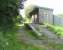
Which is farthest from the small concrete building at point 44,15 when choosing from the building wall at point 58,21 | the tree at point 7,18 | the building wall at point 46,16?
the tree at point 7,18

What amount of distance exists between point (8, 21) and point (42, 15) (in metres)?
14.7

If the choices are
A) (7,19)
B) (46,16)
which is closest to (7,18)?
(7,19)

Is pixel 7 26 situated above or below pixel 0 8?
below

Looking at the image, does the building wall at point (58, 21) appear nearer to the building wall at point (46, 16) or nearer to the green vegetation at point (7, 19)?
the building wall at point (46, 16)

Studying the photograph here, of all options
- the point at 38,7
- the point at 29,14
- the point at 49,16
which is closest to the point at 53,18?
the point at 49,16

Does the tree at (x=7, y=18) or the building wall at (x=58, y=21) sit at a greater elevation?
the tree at (x=7, y=18)

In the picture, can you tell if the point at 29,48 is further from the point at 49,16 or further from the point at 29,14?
the point at 29,14

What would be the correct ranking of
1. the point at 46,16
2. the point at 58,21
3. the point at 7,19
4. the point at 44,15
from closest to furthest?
1. the point at 7,19
2. the point at 58,21
3. the point at 46,16
4. the point at 44,15

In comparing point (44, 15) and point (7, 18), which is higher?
point (7, 18)

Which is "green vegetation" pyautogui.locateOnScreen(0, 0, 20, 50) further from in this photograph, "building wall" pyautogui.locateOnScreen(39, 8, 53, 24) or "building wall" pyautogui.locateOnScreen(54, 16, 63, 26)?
"building wall" pyautogui.locateOnScreen(39, 8, 53, 24)

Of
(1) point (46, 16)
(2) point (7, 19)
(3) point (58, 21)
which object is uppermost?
(2) point (7, 19)

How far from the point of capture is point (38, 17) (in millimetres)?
25797

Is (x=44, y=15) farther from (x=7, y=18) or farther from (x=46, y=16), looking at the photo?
(x=7, y=18)

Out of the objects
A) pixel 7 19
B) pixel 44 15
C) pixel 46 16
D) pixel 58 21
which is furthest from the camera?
pixel 44 15
